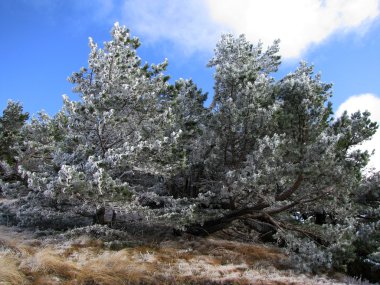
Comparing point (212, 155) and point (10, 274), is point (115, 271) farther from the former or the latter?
point (212, 155)

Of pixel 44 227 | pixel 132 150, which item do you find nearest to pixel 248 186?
pixel 132 150

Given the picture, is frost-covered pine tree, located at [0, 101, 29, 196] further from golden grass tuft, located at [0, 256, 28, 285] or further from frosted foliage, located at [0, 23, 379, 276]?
golden grass tuft, located at [0, 256, 28, 285]

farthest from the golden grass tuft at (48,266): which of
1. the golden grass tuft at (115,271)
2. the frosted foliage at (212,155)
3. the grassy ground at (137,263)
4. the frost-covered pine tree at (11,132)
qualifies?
the frost-covered pine tree at (11,132)

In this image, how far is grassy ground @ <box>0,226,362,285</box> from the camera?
7.65m

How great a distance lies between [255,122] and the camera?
34.0ft

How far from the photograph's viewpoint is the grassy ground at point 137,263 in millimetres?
7648

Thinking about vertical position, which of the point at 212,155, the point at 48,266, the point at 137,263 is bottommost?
the point at 48,266

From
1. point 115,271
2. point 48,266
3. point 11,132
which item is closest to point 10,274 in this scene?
point 48,266

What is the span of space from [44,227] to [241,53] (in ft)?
29.1

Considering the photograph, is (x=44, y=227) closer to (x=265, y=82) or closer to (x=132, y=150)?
(x=132, y=150)

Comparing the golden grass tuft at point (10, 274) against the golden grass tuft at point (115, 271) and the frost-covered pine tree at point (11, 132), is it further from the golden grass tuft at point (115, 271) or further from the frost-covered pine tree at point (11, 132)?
the frost-covered pine tree at point (11, 132)

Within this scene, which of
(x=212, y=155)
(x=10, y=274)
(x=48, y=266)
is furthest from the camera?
(x=212, y=155)

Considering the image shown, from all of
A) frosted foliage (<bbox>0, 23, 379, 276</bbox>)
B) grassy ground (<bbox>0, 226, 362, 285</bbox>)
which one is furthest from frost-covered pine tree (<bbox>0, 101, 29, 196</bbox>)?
grassy ground (<bbox>0, 226, 362, 285</bbox>)

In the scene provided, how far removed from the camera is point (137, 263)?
8711mm
